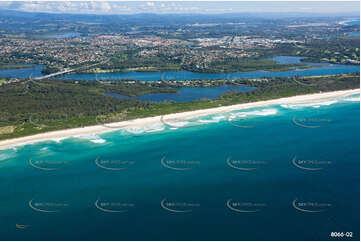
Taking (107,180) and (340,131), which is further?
(340,131)

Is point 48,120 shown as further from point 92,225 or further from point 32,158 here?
point 92,225

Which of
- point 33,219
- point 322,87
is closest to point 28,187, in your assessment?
point 33,219

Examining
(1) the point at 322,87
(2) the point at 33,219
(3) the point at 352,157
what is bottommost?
(2) the point at 33,219

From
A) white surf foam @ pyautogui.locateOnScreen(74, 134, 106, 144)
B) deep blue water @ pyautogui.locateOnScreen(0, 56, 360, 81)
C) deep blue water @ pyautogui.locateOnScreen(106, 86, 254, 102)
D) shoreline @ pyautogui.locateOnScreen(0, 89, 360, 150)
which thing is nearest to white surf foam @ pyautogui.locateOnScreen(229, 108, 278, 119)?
shoreline @ pyautogui.locateOnScreen(0, 89, 360, 150)

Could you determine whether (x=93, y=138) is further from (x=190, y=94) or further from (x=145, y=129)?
(x=190, y=94)

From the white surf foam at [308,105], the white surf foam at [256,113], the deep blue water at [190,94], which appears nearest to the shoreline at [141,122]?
the white surf foam at [308,105]

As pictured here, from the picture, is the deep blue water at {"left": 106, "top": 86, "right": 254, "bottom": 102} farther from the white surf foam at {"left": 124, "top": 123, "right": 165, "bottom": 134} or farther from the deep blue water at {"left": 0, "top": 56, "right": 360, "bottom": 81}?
the white surf foam at {"left": 124, "top": 123, "right": 165, "bottom": 134}
